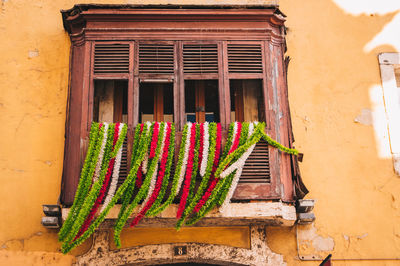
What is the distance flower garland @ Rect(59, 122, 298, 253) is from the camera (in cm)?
509

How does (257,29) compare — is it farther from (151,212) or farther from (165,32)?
(151,212)

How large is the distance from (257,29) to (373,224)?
287 cm

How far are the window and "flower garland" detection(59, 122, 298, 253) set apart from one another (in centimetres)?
25

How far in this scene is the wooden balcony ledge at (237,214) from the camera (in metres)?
5.26

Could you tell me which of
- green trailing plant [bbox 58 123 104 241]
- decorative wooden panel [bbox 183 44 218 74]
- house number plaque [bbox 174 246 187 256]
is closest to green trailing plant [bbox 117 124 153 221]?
green trailing plant [bbox 58 123 104 241]

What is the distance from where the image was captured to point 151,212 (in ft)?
16.6

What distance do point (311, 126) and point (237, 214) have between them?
169 cm

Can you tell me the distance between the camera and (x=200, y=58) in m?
5.87

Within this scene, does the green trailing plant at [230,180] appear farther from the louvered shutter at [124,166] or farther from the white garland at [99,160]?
the white garland at [99,160]

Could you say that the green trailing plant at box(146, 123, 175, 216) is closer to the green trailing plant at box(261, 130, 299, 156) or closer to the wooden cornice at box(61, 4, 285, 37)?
the green trailing plant at box(261, 130, 299, 156)

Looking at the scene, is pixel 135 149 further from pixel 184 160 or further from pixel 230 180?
pixel 230 180

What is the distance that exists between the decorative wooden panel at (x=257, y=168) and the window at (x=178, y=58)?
14mm

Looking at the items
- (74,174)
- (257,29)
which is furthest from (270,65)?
(74,174)

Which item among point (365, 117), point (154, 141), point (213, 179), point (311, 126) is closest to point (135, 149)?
point (154, 141)
